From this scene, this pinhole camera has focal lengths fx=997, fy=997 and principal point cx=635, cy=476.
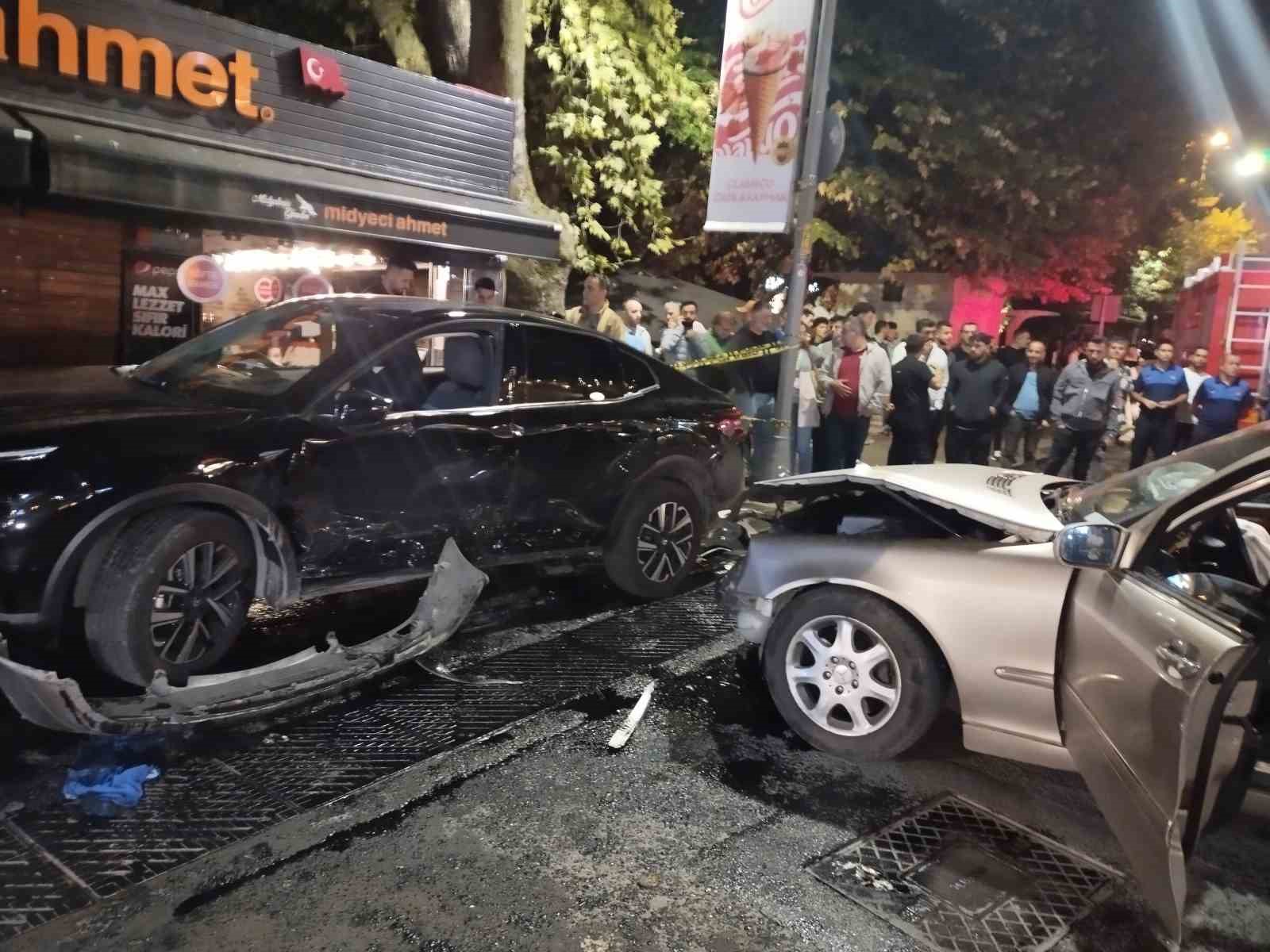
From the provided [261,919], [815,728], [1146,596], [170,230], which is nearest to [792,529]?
[815,728]

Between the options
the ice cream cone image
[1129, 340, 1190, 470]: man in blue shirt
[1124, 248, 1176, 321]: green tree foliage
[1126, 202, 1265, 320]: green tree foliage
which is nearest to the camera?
the ice cream cone image

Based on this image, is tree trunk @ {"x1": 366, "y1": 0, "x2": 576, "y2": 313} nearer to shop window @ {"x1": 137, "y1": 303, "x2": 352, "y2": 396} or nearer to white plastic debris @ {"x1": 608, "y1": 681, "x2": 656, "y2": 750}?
shop window @ {"x1": 137, "y1": 303, "x2": 352, "y2": 396}

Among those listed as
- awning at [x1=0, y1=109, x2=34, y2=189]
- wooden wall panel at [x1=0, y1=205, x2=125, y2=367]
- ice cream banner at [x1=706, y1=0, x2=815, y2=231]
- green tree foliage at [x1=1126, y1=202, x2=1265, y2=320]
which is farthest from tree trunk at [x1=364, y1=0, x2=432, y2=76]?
green tree foliage at [x1=1126, y1=202, x2=1265, y2=320]

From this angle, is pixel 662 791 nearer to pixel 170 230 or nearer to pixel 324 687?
pixel 324 687

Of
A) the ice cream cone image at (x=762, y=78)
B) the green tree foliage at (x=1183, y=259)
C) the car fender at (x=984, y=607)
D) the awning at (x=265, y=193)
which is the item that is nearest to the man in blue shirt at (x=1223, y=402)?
the ice cream cone image at (x=762, y=78)

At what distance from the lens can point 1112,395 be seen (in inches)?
369

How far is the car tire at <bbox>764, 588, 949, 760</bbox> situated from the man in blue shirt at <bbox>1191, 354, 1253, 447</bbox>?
7.38 m

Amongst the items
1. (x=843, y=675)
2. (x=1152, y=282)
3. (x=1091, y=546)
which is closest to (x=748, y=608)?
(x=843, y=675)

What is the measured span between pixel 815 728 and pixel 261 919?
2.20 metres

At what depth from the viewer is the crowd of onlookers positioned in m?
8.86

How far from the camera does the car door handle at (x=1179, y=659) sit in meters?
2.63

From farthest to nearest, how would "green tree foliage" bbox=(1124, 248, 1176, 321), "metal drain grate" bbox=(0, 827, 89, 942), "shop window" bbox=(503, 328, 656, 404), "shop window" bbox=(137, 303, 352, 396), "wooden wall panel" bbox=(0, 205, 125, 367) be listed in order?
"green tree foliage" bbox=(1124, 248, 1176, 321) → "wooden wall panel" bbox=(0, 205, 125, 367) → "shop window" bbox=(503, 328, 656, 404) → "shop window" bbox=(137, 303, 352, 396) → "metal drain grate" bbox=(0, 827, 89, 942)

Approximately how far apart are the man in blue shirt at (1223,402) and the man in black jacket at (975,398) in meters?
1.98

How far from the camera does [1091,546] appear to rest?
319 cm
